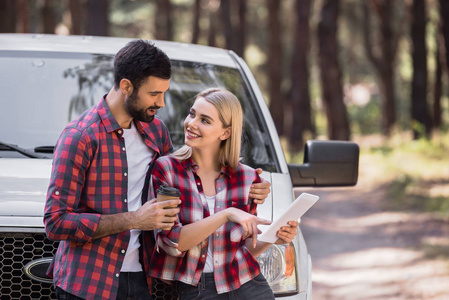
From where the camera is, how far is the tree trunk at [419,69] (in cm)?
2139

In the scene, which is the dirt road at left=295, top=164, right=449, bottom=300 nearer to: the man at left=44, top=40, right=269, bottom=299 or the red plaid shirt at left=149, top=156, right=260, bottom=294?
the red plaid shirt at left=149, top=156, right=260, bottom=294

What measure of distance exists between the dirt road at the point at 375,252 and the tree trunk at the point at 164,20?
63.4ft

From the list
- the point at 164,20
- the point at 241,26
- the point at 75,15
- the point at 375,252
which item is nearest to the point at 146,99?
the point at 375,252

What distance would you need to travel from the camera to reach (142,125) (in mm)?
3145

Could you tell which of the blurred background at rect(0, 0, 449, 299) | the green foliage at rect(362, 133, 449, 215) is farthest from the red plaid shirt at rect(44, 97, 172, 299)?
the green foliage at rect(362, 133, 449, 215)

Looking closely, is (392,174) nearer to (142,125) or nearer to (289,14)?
(142,125)

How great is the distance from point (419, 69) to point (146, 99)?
19.7m

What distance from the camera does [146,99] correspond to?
2930 millimetres

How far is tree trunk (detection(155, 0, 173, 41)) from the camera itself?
31656mm

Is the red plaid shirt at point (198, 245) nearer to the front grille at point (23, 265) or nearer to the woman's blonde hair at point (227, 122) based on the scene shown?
the woman's blonde hair at point (227, 122)

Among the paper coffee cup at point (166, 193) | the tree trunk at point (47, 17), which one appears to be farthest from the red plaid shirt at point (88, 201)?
the tree trunk at point (47, 17)

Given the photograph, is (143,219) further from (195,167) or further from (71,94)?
(71,94)

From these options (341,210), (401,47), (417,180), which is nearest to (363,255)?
(341,210)

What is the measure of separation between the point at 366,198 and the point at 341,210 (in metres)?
0.98
